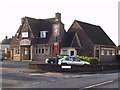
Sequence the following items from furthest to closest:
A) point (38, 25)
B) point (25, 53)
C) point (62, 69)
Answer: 1. point (38, 25)
2. point (25, 53)
3. point (62, 69)

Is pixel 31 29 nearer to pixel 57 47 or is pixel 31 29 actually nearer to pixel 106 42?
pixel 106 42

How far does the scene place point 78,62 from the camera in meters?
29.3

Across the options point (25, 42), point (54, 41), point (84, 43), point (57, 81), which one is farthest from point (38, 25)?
point (57, 81)

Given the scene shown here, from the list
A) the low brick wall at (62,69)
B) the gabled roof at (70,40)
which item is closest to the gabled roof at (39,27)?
the gabled roof at (70,40)

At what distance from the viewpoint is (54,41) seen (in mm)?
44812

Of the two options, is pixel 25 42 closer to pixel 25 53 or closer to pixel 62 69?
pixel 25 53

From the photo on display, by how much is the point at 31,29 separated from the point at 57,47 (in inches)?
877

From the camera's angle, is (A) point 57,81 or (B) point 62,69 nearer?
(A) point 57,81

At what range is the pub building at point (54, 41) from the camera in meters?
45.6

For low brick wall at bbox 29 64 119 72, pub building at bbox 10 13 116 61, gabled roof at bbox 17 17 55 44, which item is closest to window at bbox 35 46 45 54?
pub building at bbox 10 13 116 61

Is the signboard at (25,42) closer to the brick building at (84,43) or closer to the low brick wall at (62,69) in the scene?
the brick building at (84,43)

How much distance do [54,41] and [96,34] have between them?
11.5 metres

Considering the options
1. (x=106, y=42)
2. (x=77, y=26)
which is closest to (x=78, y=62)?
(x=77, y=26)

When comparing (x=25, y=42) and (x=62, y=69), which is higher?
(x=25, y=42)
